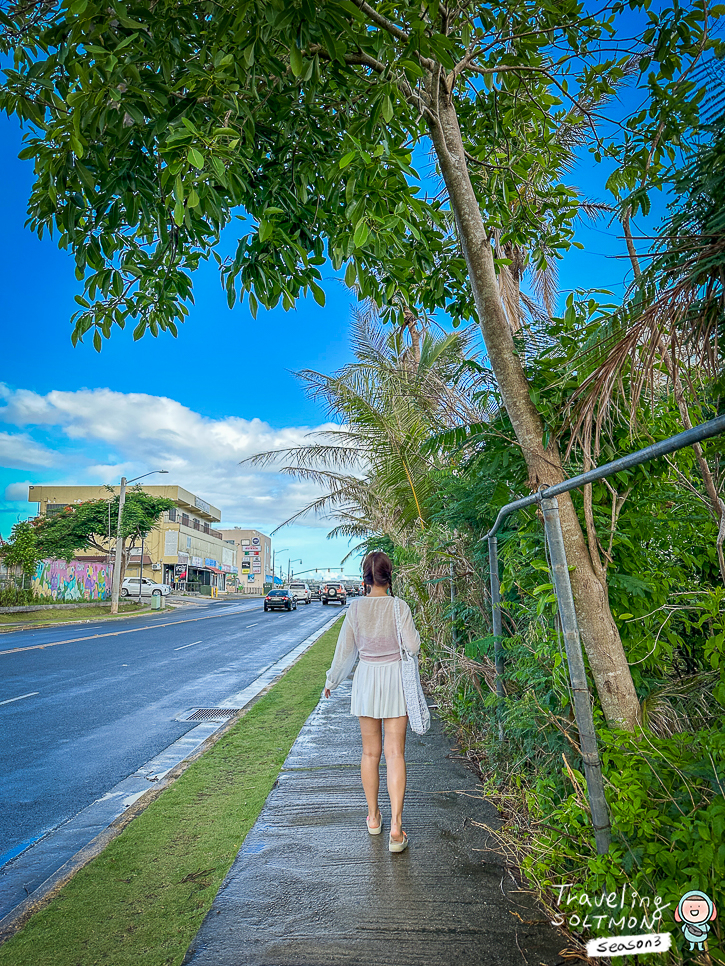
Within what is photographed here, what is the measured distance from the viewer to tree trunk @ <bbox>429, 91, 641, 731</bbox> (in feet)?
10.2

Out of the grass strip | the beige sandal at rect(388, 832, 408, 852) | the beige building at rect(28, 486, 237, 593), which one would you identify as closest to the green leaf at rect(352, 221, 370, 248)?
the beige sandal at rect(388, 832, 408, 852)

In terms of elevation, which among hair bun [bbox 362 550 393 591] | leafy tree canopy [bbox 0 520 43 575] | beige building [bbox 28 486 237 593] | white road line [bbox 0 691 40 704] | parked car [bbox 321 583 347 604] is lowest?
white road line [bbox 0 691 40 704]

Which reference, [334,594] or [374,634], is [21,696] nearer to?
[374,634]

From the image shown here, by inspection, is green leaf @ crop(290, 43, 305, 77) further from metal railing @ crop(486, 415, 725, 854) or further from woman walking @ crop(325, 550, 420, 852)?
woman walking @ crop(325, 550, 420, 852)

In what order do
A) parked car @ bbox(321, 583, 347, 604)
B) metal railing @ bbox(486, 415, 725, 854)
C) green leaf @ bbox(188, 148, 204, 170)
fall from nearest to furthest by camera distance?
green leaf @ bbox(188, 148, 204, 170)
metal railing @ bbox(486, 415, 725, 854)
parked car @ bbox(321, 583, 347, 604)

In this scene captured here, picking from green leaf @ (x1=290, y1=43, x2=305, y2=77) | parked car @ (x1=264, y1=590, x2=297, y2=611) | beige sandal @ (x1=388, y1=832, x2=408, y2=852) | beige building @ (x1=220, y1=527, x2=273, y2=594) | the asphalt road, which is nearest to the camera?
green leaf @ (x1=290, y1=43, x2=305, y2=77)

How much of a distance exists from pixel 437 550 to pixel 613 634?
3.81m

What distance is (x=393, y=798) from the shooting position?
3.80 meters

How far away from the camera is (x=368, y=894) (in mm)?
3215

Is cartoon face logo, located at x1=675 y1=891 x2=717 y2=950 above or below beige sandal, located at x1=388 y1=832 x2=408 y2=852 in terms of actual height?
above

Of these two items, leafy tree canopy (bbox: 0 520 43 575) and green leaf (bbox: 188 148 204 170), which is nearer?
green leaf (bbox: 188 148 204 170)

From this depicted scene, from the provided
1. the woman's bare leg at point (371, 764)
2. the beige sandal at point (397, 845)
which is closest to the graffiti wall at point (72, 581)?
the woman's bare leg at point (371, 764)

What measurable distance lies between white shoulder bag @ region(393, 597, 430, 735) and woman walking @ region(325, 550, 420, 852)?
3 cm

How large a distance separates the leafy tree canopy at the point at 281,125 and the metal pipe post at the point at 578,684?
1558 millimetres
